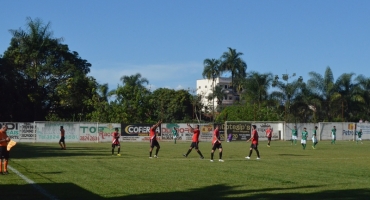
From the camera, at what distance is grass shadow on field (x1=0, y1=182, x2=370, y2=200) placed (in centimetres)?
1355

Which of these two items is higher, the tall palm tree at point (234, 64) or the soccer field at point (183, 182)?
the tall palm tree at point (234, 64)

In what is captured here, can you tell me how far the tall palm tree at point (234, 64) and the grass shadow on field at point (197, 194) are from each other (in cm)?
8281

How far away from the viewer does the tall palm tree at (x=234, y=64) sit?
97875 millimetres

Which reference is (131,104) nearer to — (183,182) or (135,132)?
(135,132)

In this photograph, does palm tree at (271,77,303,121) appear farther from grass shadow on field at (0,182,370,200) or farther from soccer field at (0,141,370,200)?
grass shadow on field at (0,182,370,200)

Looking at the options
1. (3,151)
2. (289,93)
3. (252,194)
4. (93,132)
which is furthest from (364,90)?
(252,194)

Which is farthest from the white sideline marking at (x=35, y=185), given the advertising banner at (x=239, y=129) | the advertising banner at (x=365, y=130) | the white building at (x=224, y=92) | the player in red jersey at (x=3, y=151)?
the white building at (x=224, y=92)

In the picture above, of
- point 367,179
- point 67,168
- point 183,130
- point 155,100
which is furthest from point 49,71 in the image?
point 367,179

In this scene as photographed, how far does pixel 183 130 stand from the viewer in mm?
61938

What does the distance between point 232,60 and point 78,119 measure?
31.2 metres

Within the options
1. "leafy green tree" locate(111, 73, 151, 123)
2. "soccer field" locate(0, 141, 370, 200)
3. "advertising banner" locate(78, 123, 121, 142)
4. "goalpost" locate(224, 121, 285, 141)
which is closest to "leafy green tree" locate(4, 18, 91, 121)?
"leafy green tree" locate(111, 73, 151, 123)

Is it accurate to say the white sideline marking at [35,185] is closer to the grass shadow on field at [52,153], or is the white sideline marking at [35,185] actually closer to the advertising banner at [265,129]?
the grass shadow on field at [52,153]

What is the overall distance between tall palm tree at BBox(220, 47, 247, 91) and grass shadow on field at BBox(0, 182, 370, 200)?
82809 millimetres

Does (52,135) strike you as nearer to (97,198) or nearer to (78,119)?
(78,119)
